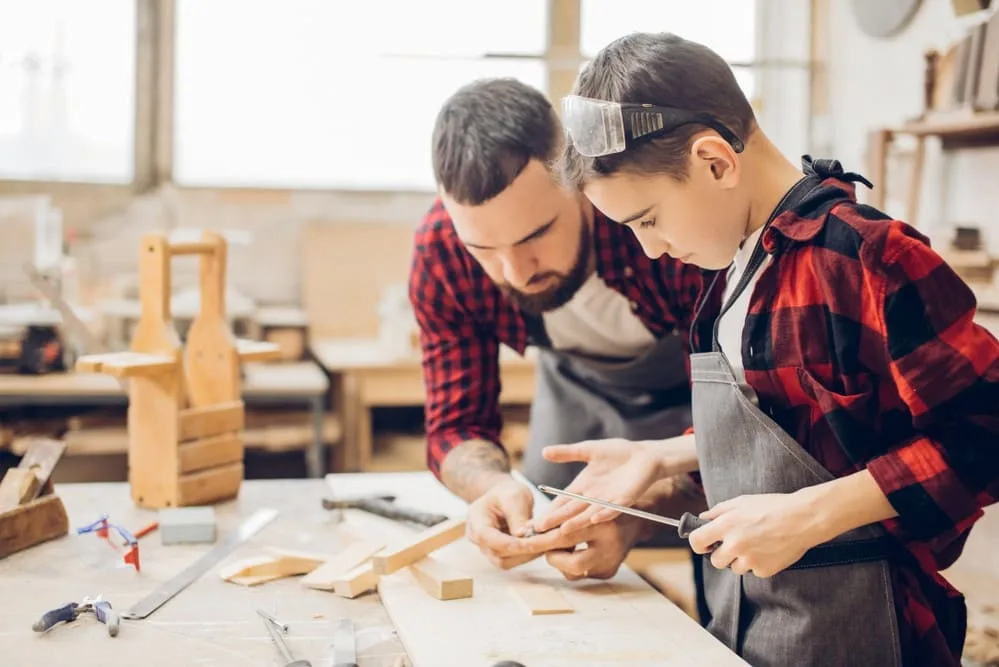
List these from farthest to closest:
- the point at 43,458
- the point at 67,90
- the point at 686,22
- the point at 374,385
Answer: the point at 686,22
the point at 67,90
the point at 374,385
the point at 43,458

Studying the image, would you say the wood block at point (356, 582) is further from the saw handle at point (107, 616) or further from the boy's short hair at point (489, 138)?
the boy's short hair at point (489, 138)

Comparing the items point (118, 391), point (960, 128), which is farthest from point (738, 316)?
point (118, 391)

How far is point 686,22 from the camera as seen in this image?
16.0 feet

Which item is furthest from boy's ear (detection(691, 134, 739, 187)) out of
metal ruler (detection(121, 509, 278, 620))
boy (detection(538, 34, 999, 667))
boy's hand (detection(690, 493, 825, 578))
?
metal ruler (detection(121, 509, 278, 620))

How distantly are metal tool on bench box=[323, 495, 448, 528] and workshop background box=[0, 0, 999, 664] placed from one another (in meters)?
1.84

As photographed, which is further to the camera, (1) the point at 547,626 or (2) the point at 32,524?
(2) the point at 32,524

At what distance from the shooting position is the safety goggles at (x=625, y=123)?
50.8 inches

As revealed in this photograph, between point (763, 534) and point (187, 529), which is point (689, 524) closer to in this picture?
point (763, 534)

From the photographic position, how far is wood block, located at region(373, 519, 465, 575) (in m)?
1.50

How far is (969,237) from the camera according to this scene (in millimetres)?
3248

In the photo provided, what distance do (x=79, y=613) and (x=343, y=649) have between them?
383 millimetres

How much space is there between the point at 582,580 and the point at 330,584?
0.37 m

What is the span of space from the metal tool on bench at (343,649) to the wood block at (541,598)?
0.25m

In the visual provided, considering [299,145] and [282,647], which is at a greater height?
[299,145]
